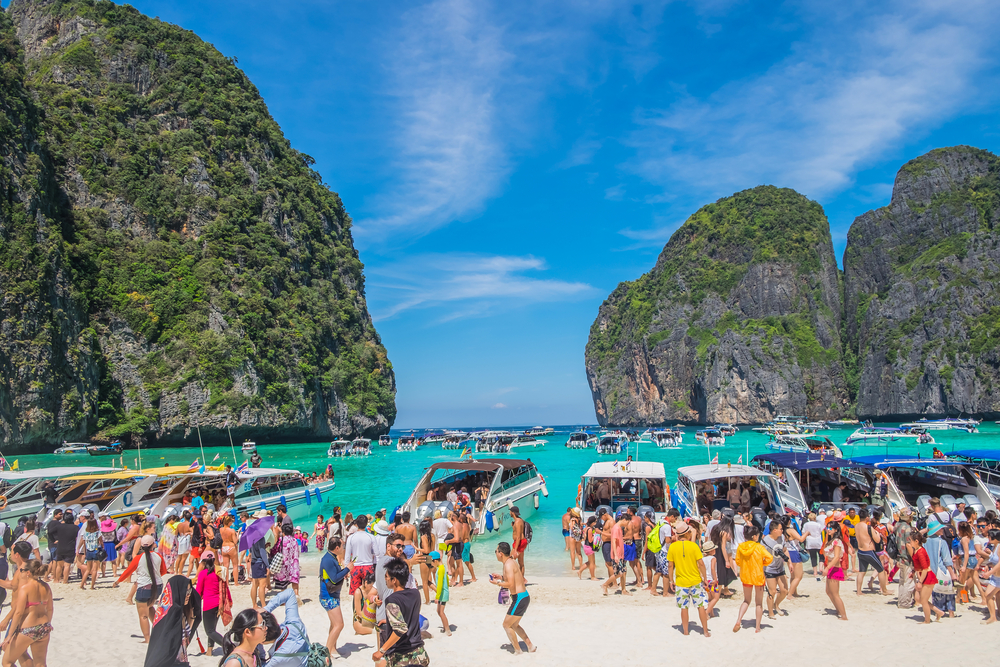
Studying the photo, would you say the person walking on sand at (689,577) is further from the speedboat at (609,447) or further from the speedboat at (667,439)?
the speedboat at (667,439)

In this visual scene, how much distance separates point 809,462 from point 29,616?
1581 centimetres

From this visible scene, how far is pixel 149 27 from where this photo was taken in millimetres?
73625

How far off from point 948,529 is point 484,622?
757 cm

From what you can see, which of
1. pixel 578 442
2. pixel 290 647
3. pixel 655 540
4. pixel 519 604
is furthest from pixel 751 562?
pixel 578 442

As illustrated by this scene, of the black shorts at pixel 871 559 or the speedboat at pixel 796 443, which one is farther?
the speedboat at pixel 796 443

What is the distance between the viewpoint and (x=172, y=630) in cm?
512

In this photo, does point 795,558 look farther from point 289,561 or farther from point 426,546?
point 289,561

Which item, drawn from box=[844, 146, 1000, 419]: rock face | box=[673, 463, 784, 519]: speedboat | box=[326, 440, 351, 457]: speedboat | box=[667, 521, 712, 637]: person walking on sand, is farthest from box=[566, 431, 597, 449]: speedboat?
box=[844, 146, 1000, 419]: rock face

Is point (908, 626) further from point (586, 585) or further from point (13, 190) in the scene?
point (13, 190)

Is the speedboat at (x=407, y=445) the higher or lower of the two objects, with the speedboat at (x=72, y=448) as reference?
lower

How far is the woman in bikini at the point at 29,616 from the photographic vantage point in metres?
5.66

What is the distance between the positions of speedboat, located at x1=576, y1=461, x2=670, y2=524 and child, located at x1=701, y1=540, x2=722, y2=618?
19.0 ft

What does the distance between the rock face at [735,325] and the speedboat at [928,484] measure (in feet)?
341

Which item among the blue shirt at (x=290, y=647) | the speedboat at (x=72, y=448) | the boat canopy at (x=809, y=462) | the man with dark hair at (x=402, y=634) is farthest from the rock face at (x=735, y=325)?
the blue shirt at (x=290, y=647)
